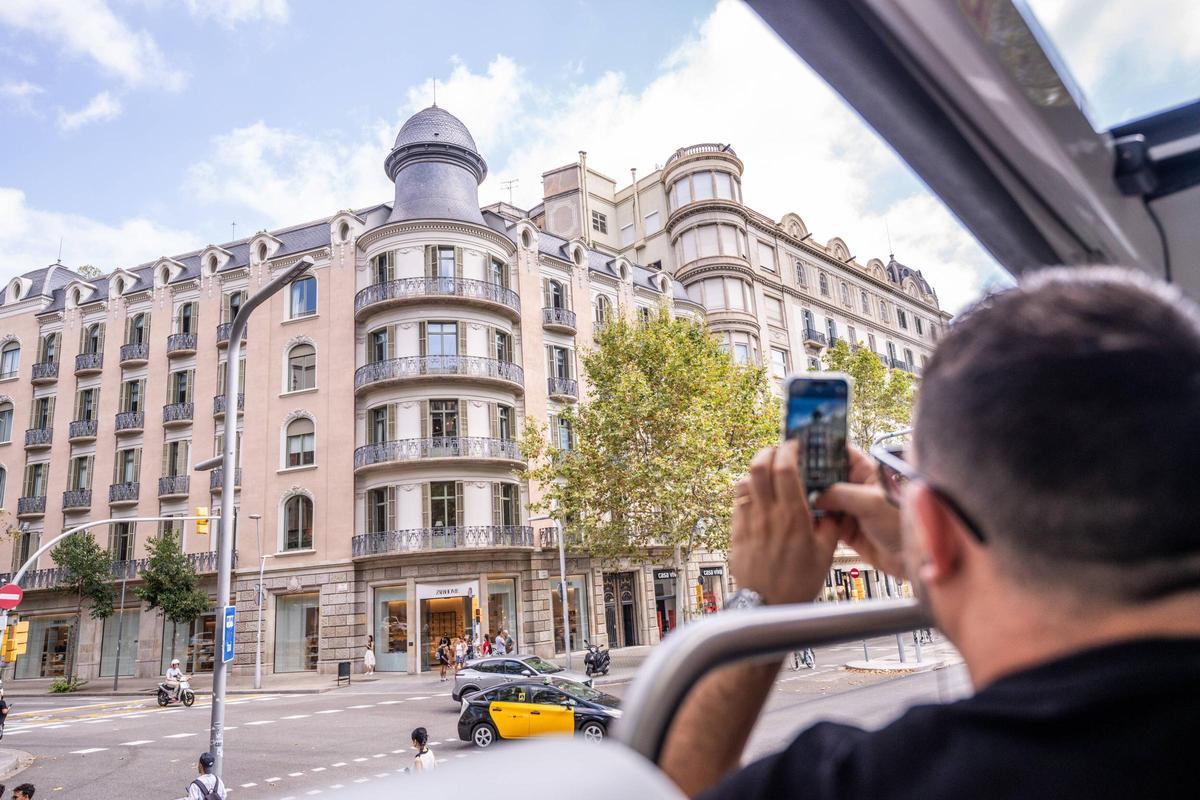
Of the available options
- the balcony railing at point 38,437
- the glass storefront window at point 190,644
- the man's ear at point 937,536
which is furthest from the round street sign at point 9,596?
the man's ear at point 937,536

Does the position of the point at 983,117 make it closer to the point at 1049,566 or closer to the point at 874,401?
the point at 1049,566

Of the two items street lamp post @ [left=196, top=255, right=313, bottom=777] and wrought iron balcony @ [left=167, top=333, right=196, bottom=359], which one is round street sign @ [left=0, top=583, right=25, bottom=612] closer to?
street lamp post @ [left=196, top=255, right=313, bottom=777]

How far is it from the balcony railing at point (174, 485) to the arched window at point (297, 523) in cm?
557

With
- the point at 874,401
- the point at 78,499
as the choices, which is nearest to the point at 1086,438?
the point at 874,401

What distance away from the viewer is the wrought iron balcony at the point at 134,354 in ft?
114

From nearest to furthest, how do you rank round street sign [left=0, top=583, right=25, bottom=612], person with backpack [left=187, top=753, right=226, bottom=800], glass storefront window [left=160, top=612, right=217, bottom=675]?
person with backpack [left=187, top=753, right=226, bottom=800] → round street sign [left=0, top=583, right=25, bottom=612] → glass storefront window [left=160, top=612, right=217, bottom=675]

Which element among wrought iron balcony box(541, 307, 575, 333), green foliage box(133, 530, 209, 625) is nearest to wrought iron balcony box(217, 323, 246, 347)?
green foliage box(133, 530, 209, 625)

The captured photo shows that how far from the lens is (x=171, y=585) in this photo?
96.0ft

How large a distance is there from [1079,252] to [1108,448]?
3472 mm

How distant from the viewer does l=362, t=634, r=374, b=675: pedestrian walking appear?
89.5 feet

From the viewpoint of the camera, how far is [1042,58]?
2.50m

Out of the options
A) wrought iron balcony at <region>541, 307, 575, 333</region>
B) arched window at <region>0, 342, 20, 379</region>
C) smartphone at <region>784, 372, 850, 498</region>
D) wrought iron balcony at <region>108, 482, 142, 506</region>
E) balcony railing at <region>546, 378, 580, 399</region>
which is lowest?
smartphone at <region>784, 372, 850, 498</region>

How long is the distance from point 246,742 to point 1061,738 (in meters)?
19.0

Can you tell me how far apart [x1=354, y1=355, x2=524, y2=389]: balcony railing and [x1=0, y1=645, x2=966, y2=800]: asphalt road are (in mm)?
11537
